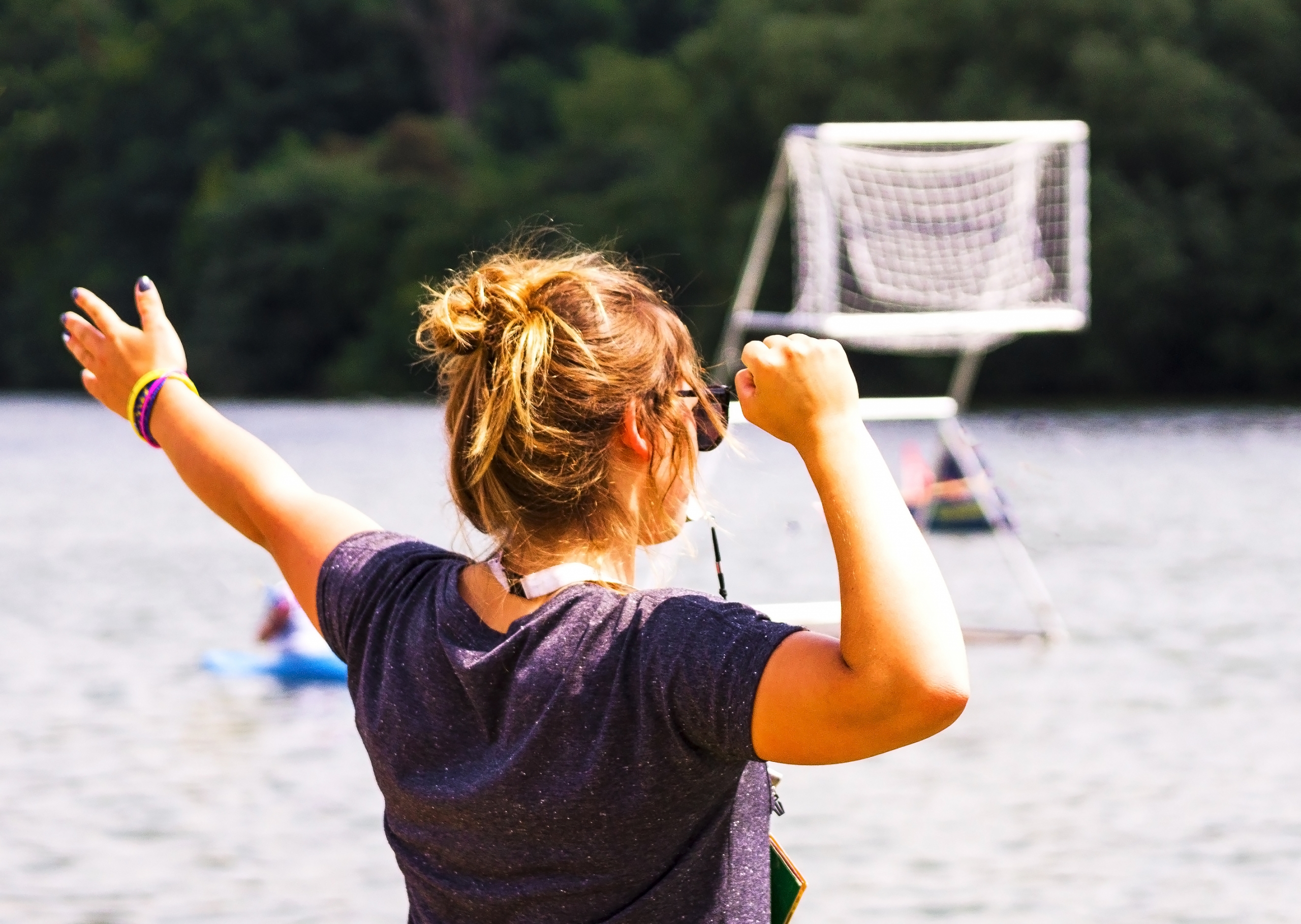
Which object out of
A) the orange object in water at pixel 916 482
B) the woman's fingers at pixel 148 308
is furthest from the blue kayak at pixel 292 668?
the woman's fingers at pixel 148 308

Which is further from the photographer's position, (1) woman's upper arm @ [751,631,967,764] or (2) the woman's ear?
(2) the woman's ear

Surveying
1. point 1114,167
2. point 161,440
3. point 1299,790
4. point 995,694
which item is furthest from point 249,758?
point 1114,167

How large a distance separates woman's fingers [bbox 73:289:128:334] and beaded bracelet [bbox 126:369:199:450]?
6 cm

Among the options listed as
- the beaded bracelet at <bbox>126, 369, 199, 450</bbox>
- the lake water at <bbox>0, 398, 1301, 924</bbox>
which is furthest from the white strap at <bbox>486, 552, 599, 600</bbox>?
the beaded bracelet at <bbox>126, 369, 199, 450</bbox>

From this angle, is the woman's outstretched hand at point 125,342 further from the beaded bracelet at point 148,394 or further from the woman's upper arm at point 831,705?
the woman's upper arm at point 831,705

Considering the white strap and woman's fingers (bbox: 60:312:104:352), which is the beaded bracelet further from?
the white strap

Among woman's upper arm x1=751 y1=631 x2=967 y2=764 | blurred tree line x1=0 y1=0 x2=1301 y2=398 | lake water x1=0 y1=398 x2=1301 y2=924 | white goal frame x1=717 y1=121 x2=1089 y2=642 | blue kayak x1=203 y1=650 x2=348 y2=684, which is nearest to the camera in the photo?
woman's upper arm x1=751 y1=631 x2=967 y2=764

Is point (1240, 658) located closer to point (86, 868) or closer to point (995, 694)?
point (995, 694)

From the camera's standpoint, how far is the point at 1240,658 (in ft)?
32.8

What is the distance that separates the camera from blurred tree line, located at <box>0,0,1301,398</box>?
36.4 metres

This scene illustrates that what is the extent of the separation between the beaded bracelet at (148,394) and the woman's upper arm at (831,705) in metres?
0.90

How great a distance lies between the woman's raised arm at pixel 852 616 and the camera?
1479 millimetres

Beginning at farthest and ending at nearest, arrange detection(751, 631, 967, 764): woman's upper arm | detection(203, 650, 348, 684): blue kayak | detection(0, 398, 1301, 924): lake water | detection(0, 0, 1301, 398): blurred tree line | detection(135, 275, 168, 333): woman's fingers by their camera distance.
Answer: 1. detection(0, 0, 1301, 398): blurred tree line
2. detection(203, 650, 348, 684): blue kayak
3. detection(0, 398, 1301, 924): lake water
4. detection(135, 275, 168, 333): woman's fingers
5. detection(751, 631, 967, 764): woman's upper arm

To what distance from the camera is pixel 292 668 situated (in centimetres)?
1006
